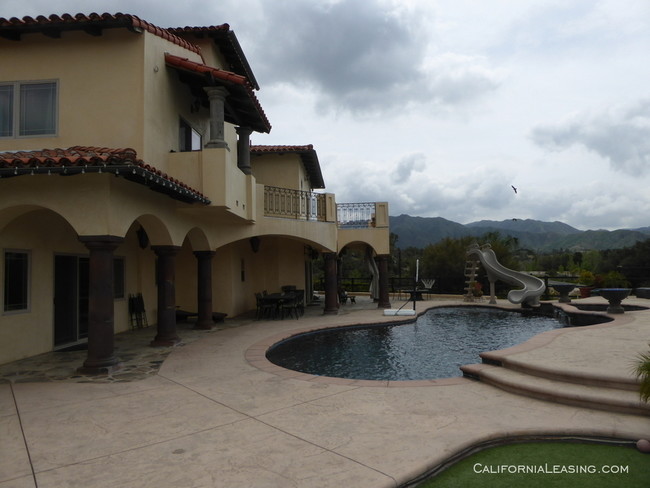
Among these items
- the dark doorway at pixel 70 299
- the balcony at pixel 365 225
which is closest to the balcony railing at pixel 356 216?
the balcony at pixel 365 225

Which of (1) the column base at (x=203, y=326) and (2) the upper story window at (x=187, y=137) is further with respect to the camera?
(1) the column base at (x=203, y=326)

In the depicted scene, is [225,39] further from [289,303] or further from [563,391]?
[563,391]

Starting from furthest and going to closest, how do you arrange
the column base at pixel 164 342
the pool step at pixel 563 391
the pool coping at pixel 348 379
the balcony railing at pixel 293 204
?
1. the balcony railing at pixel 293 204
2. the column base at pixel 164 342
3. the pool coping at pixel 348 379
4. the pool step at pixel 563 391

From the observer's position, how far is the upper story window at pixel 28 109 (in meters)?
9.66

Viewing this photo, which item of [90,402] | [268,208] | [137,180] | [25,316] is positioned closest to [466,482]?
[90,402]

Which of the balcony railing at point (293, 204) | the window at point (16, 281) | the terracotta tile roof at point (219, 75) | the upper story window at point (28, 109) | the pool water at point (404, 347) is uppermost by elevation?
the terracotta tile roof at point (219, 75)

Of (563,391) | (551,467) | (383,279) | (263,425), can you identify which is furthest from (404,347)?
(383,279)

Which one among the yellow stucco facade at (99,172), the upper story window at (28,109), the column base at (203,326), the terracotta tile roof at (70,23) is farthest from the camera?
the column base at (203,326)

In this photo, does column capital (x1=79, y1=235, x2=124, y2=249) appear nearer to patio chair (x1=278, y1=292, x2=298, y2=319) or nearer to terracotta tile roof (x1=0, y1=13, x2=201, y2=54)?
terracotta tile roof (x1=0, y1=13, x2=201, y2=54)

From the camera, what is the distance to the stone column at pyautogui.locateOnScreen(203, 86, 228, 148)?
1083 centimetres

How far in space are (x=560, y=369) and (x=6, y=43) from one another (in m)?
13.2

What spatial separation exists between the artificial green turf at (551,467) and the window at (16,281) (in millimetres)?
9342

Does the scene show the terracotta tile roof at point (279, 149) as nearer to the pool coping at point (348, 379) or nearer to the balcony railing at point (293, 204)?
the balcony railing at point (293, 204)

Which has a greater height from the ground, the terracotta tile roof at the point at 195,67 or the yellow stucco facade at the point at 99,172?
the terracotta tile roof at the point at 195,67
